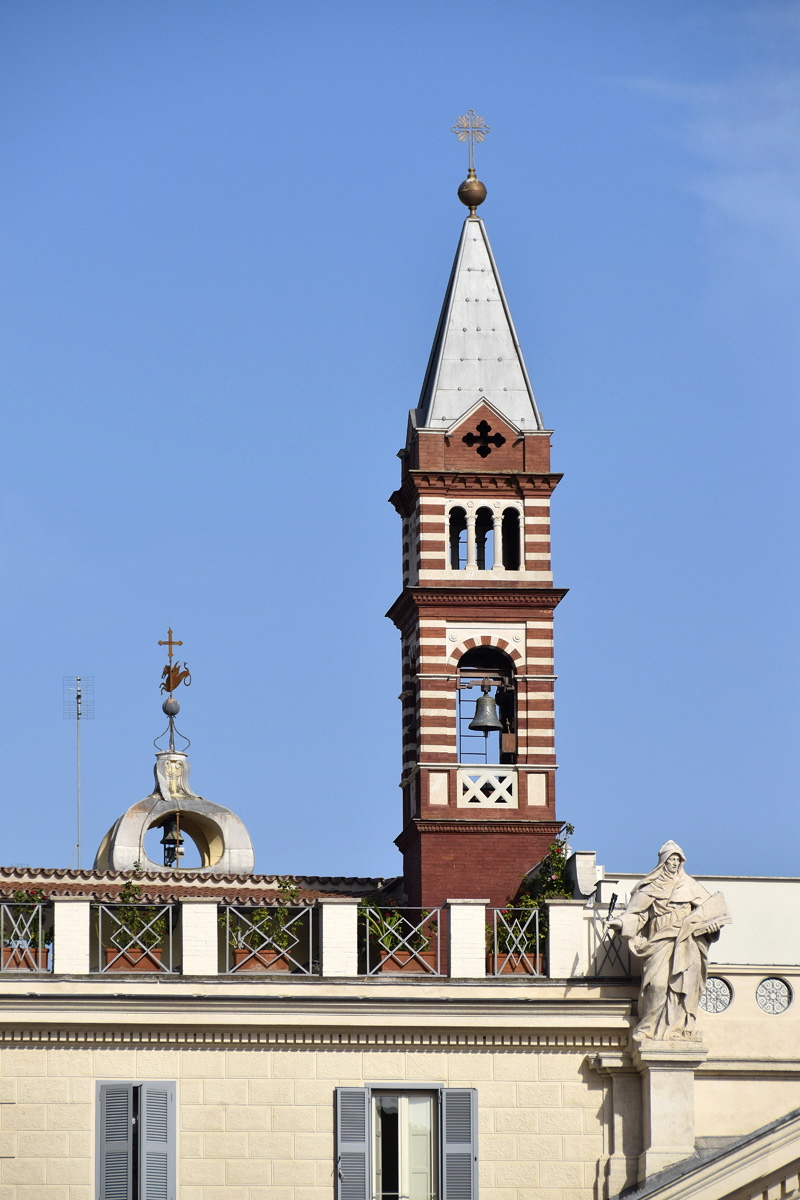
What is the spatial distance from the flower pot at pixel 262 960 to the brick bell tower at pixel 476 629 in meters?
12.6

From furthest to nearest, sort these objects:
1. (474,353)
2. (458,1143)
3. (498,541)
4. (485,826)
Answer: (474,353)
(498,541)
(485,826)
(458,1143)

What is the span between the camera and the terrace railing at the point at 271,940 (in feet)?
129

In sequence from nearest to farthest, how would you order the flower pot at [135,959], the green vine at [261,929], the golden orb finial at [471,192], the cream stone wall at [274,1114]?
the cream stone wall at [274,1114] → the flower pot at [135,959] → the green vine at [261,929] → the golden orb finial at [471,192]

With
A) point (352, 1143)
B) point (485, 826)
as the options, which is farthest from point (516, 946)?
point (485, 826)

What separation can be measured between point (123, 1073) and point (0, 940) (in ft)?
8.48

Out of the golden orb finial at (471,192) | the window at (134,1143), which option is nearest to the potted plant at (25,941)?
the window at (134,1143)

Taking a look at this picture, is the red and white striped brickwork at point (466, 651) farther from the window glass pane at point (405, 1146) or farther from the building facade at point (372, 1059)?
the window glass pane at point (405, 1146)

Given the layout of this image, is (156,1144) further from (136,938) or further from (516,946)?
(516,946)

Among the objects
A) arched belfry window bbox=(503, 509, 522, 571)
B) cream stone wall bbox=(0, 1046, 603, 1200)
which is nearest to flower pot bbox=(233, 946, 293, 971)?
cream stone wall bbox=(0, 1046, 603, 1200)

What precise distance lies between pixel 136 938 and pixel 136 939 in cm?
1

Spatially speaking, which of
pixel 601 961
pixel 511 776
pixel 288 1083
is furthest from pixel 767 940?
pixel 288 1083

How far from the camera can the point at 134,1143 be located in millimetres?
37656

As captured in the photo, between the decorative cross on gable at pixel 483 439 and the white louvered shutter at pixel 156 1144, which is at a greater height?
the decorative cross on gable at pixel 483 439

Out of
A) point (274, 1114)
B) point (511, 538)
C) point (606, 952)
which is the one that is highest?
point (511, 538)
